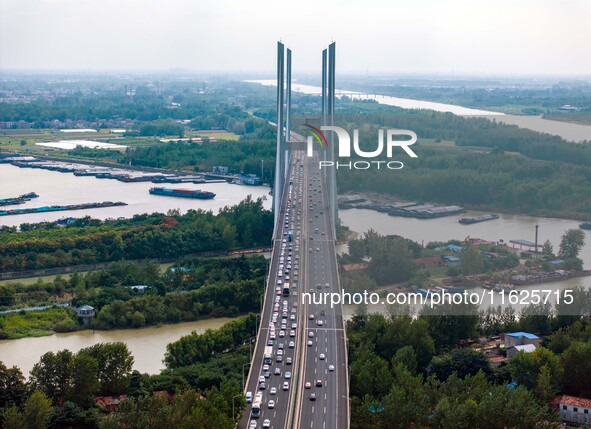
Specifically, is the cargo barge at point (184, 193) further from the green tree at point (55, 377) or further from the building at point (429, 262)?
the green tree at point (55, 377)

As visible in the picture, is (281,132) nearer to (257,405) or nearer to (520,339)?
(520,339)

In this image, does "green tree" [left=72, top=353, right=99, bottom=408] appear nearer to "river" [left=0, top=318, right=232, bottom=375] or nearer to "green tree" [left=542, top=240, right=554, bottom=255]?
"river" [left=0, top=318, right=232, bottom=375]

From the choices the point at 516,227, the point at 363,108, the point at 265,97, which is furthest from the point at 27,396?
the point at 265,97

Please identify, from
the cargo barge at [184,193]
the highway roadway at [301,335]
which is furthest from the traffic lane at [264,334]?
the cargo barge at [184,193]

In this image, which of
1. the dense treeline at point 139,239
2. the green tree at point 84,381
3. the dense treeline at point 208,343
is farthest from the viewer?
the dense treeline at point 139,239

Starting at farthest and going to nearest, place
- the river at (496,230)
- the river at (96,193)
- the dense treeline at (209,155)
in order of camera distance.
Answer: the dense treeline at (209,155)
the river at (96,193)
the river at (496,230)

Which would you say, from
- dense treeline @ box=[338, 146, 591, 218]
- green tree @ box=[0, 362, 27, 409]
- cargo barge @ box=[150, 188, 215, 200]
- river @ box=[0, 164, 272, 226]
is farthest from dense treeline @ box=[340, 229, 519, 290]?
cargo barge @ box=[150, 188, 215, 200]

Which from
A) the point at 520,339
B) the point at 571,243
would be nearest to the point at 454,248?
the point at 520,339

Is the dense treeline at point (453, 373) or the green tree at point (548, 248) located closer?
the dense treeline at point (453, 373)
